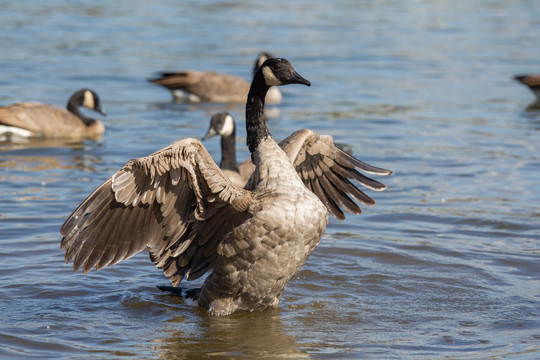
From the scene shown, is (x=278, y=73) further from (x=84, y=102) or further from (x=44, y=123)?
(x=84, y=102)

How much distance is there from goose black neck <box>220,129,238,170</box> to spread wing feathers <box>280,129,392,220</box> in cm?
338

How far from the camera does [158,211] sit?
6809 millimetres

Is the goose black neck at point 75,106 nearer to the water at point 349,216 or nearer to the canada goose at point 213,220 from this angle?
the water at point 349,216

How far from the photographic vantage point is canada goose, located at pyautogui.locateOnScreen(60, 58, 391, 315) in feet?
21.0

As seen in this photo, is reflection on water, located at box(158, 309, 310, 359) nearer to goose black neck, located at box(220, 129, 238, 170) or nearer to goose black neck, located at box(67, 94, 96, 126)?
goose black neck, located at box(220, 129, 238, 170)

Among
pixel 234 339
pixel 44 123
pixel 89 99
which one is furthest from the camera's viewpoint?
pixel 89 99

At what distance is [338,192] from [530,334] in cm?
228

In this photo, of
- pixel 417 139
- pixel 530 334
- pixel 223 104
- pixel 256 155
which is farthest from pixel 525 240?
pixel 223 104

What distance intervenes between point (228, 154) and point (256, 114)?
450 cm

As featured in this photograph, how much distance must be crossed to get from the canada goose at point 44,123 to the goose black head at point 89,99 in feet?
1.05

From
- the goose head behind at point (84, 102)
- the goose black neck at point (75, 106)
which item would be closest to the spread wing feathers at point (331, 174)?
the goose head behind at point (84, 102)

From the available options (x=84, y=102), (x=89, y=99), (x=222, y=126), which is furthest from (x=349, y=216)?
(x=84, y=102)

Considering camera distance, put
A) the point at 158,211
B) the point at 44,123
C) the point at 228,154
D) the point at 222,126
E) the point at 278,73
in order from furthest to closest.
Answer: the point at 44,123, the point at 222,126, the point at 228,154, the point at 278,73, the point at 158,211

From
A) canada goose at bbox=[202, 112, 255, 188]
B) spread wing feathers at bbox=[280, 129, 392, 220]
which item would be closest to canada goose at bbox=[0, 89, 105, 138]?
canada goose at bbox=[202, 112, 255, 188]
